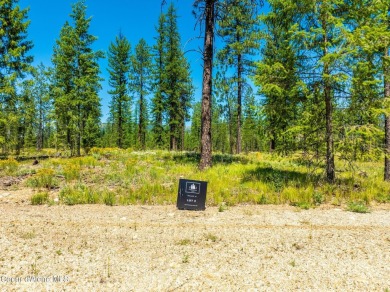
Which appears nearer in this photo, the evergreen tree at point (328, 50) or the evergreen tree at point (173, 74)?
the evergreen tree at point (328, 50)

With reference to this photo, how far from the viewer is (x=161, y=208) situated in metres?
6.93

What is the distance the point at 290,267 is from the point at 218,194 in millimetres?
4271

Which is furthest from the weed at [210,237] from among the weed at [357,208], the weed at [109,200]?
the weed at [357,208]

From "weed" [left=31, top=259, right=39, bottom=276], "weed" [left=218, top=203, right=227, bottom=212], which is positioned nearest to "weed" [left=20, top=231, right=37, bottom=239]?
"weed" [left=31, top=259, right=39, bottom=276]

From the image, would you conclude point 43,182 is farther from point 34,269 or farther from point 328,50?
point 328,50

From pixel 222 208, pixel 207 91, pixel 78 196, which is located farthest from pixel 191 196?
pixel 207 91

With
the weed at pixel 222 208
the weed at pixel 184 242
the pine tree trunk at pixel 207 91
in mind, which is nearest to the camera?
the weed at pixel 184 242

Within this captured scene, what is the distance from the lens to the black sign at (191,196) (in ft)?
22.2

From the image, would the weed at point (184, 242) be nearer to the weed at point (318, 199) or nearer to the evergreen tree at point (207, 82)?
the weed at point (318, 199)

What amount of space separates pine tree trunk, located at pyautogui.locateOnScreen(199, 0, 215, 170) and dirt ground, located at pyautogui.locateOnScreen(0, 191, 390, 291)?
4.77 m

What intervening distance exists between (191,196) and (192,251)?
2.70m

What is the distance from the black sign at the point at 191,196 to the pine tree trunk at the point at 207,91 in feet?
12.6

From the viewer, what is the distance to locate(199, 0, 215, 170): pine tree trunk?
35.5 feet

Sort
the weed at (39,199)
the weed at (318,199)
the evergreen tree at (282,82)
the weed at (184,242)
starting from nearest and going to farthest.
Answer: the weed at (184,242) → the weed at (39,199) → the weed at (318,199) → the evergreen tree at (282,82)
